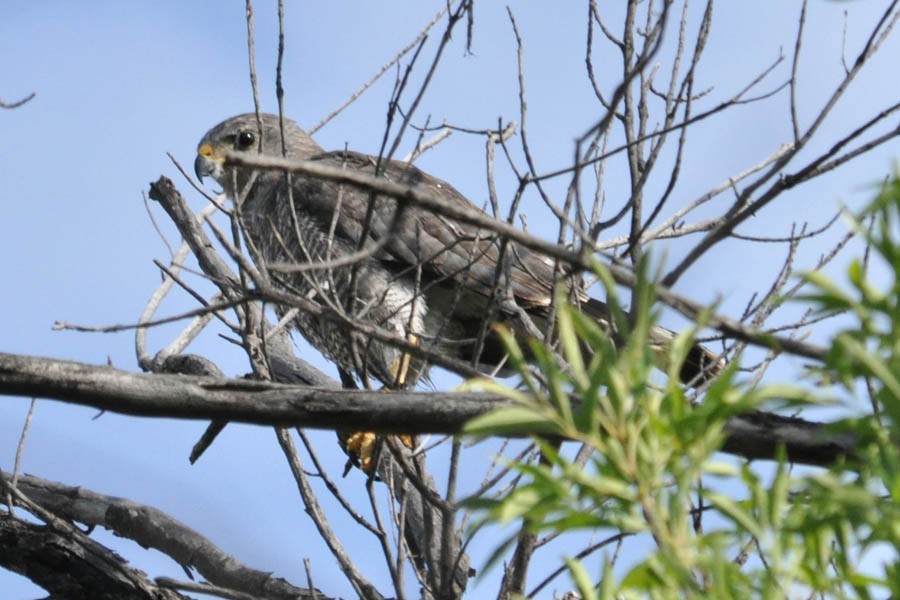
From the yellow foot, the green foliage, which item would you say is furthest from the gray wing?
the green foliage

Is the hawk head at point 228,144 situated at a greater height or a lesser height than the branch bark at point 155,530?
greater

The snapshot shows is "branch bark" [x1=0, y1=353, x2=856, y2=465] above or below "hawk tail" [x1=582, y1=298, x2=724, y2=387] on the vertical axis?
below

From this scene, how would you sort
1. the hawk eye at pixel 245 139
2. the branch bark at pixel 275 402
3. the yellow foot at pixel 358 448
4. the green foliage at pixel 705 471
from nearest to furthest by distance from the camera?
the green foliage at pixel 705 471, the branch bark at pixel 275 402, the yellow foot at pixel 358 448, the hawk eye at pixel 245 139

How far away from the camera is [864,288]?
1.17 m

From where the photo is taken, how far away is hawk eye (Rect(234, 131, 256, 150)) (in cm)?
659

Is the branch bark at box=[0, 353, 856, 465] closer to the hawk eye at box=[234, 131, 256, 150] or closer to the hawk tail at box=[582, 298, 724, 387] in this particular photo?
the hawk tail at box=[582, 298, 724, 387]

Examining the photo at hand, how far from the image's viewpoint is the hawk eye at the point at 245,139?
6.59m

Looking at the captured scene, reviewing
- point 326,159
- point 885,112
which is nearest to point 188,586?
point 885,112

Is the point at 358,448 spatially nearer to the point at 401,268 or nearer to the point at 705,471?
the point at 401,268

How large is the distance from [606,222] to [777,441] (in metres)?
1.04

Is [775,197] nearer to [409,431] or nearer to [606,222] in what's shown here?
[606,222]

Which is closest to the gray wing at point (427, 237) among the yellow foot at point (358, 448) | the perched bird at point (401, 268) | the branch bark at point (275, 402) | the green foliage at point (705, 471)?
the perched bird at point (401, 268)

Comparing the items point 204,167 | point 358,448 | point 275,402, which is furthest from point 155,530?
point 204,167

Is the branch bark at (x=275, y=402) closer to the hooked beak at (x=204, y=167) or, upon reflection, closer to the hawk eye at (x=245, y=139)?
the hooked beak at (x=204, y=167)
